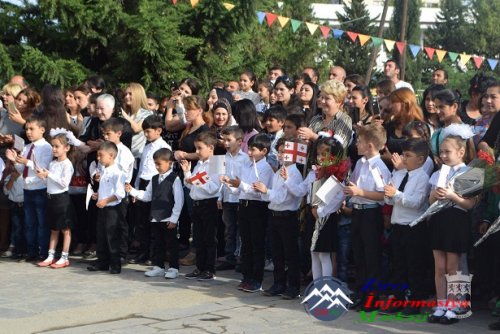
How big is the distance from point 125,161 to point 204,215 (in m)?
1.31

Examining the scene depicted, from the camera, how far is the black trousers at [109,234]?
9875mm

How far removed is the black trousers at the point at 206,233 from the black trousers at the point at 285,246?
97cm

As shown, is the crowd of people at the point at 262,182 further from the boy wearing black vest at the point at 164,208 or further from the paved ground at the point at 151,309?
the paved ground at the point at 151,309

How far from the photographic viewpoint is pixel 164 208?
9750 millimetres

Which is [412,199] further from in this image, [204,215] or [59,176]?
[59,176]

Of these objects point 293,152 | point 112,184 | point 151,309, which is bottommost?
point 151,309

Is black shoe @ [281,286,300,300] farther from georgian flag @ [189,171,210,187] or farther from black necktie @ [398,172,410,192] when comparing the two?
georgian flag @ [189,171,210,187]

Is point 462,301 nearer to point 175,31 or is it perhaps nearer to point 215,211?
point 215,211

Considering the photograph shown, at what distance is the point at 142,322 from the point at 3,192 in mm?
4582

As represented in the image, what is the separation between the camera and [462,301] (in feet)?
24.9

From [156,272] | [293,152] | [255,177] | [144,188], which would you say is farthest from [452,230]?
[144,188]

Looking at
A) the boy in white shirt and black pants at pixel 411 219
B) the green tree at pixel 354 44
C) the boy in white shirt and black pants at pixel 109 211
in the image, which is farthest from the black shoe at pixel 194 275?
the green tree at pixel 354 44

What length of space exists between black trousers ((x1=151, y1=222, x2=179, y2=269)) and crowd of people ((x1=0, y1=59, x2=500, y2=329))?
0.06ft

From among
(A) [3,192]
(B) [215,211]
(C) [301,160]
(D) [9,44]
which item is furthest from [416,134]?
(D) [9,44]
